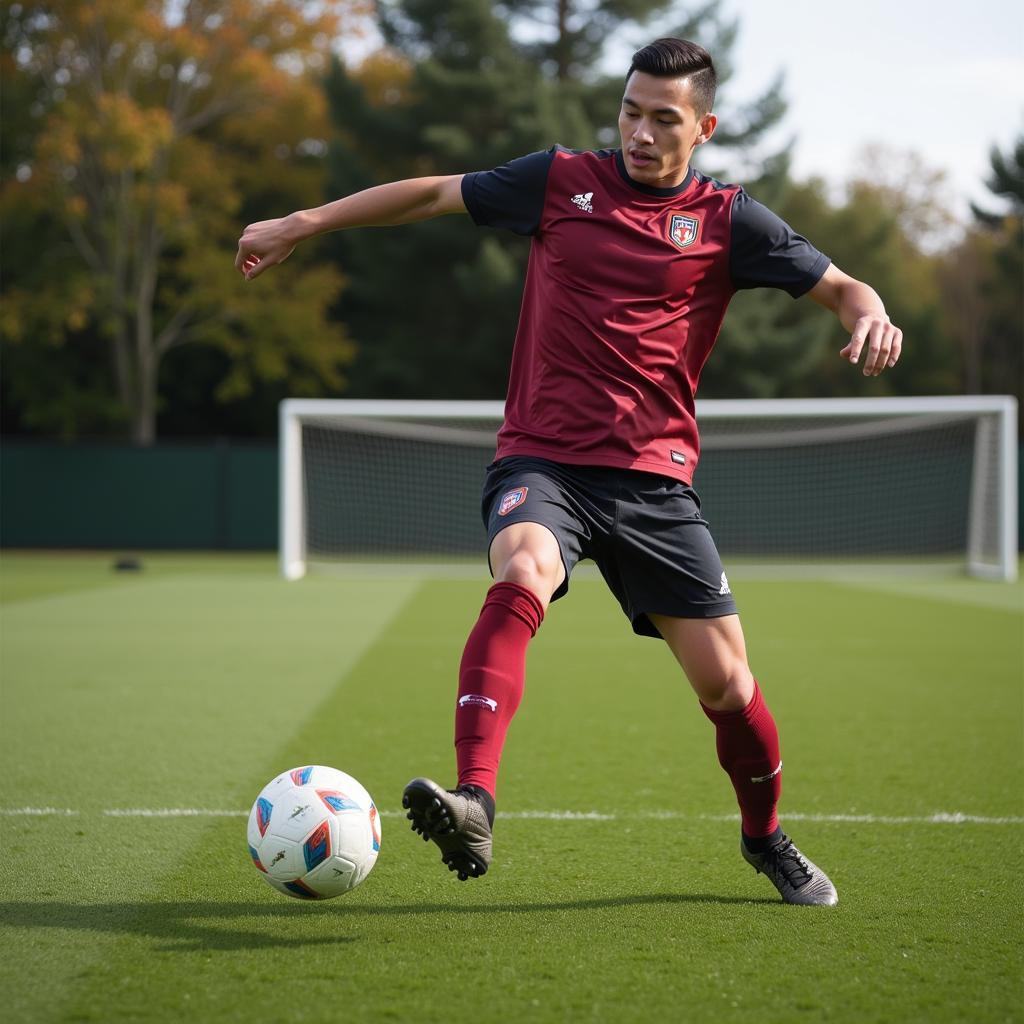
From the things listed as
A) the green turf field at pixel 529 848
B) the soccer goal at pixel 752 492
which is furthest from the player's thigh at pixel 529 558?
the soccer goal at pixel 752 492

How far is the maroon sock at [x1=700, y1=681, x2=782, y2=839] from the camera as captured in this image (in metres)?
3.82

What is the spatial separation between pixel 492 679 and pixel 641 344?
107cm

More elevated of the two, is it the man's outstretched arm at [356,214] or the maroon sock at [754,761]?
the man's outstretched arm at [356,214]

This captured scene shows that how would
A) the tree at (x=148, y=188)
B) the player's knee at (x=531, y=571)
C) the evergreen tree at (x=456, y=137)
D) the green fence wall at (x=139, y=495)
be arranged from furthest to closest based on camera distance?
the evergreen tree at (x=456, y=137), the tree at (x=148, y=188), the green fence wall at (x=139, y=495), the player's knee at (x=531, y=571)

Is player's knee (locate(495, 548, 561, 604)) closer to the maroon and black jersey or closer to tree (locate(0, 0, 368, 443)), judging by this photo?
the maroon and black jersey

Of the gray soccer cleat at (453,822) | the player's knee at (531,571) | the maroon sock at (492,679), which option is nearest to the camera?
the gray soccer cleat at (453,822)

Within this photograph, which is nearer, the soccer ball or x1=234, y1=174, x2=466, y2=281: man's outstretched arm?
the soccer ball

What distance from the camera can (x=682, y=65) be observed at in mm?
3680

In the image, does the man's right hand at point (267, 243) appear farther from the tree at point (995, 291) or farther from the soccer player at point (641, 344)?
the tree at point (995, 291)

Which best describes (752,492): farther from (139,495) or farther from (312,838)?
(312,838)

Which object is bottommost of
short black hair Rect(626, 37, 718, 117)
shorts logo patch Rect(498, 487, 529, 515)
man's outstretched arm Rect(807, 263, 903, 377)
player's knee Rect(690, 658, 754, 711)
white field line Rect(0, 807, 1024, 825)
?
white field line Rect(0, 807, 1024, 825)

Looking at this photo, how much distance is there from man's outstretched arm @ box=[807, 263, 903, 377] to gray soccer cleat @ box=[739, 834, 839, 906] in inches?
53.3

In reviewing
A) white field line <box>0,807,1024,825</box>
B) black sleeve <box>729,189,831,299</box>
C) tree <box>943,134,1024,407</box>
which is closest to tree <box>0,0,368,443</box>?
tree <box>943,134,1024,407</box>

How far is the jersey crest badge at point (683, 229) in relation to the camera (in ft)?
12.4
